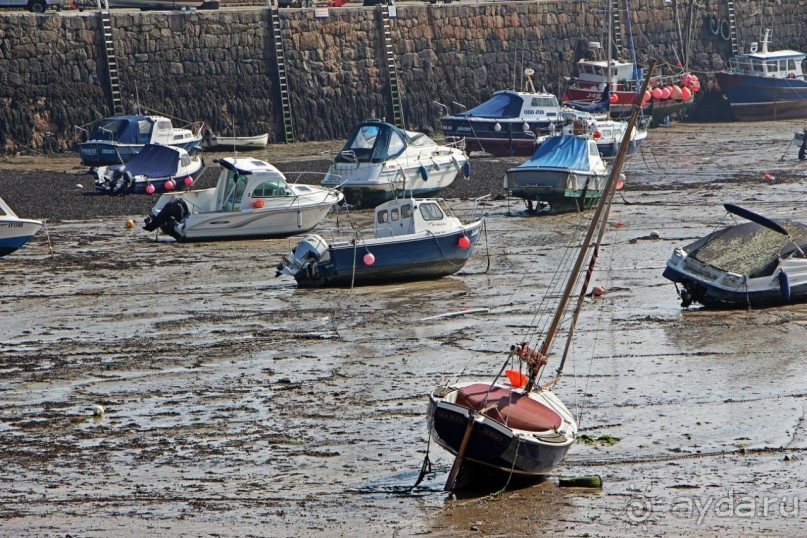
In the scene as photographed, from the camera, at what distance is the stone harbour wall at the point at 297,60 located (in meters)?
38.3

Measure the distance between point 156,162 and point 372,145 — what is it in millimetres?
5633

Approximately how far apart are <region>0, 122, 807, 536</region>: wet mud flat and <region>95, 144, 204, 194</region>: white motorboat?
19.9 ft

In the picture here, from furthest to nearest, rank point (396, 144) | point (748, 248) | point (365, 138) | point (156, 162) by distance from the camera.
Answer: point (156, 162) → point (396, 144) → point (365, 138) → point (748, 248)

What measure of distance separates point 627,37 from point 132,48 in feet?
64.6

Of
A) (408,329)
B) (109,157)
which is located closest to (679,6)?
(109,157)

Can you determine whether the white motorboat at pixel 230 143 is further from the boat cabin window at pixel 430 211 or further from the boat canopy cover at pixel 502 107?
the boat cabin window at pixel 430 211

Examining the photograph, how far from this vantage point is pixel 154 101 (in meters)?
39.8

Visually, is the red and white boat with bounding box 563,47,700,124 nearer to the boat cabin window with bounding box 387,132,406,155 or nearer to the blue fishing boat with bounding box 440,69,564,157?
the blue fishing boat with bounding box 440,69,564,157

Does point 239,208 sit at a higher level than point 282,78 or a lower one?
lower

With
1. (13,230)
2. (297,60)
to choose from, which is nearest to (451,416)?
(13,230)

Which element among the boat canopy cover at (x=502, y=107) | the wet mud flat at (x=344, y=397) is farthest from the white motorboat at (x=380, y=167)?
the boat canopy cover at (x=502, y=107)

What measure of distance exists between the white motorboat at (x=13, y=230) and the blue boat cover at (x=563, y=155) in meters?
10.6

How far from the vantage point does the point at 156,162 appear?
106 ft

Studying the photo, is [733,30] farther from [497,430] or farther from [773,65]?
[497,430]
